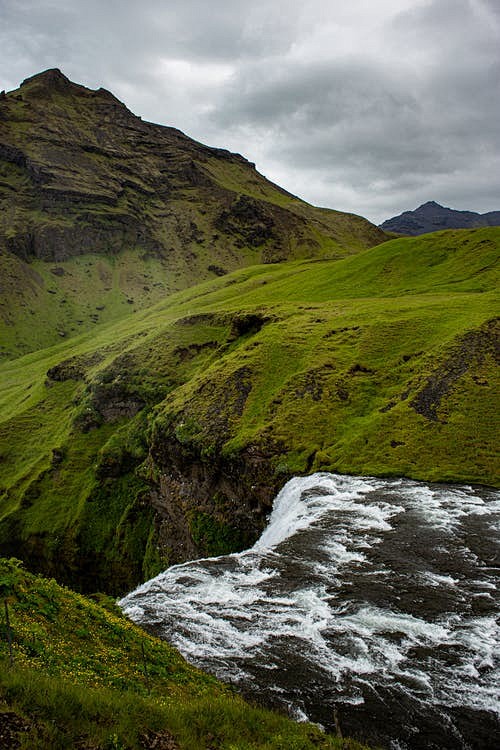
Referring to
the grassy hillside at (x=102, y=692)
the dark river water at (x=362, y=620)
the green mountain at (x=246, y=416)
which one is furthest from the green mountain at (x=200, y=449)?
the dark river water at (x=362, y=620)

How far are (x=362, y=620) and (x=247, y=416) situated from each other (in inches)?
1260

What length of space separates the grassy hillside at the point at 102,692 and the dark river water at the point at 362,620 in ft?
5.83

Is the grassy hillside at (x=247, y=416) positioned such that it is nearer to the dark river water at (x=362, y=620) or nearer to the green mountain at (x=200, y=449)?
the green mountain at (x=200, y=449)

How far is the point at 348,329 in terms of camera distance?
60.0 meters

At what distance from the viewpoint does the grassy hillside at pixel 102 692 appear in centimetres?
824

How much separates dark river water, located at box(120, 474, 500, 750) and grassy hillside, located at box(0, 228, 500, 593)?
11403mm

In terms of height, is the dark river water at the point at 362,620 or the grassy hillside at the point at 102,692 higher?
the grassy hillside at the point at 102,692

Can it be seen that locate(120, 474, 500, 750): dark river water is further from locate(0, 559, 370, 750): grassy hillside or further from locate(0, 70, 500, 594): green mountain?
locate(0, 70, 500, 594): green mountain

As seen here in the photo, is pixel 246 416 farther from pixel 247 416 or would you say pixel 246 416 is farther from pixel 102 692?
pixel 102 692

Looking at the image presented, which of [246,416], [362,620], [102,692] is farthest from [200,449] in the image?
[102,692]

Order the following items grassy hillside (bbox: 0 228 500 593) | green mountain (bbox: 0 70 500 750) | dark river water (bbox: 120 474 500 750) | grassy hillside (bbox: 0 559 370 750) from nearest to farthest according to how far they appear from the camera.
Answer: grassy hillside (bbox: 0 559 370 750), green mountain (bbox: 0 70 500 750), dark river water (bbox: 120 474 500 750), grassy hillside (bbox: 0 228 500 593)

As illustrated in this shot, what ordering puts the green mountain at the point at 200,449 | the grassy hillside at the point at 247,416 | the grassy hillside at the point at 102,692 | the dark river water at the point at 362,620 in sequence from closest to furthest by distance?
the grassy hillside at the point at 102,692 → the green mountain at the point at 200,449 → the dark river water at the point at 362,620 → the grassy hillside at the point at 247,416

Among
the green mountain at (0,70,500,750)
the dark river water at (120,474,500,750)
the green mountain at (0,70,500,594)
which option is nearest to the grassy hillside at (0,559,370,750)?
the green mountain at (0,70,500,750)

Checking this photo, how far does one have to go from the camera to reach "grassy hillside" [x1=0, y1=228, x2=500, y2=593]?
39719mm
